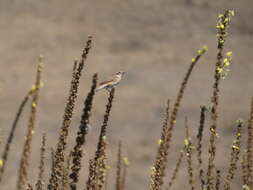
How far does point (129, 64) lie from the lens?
1156 inches

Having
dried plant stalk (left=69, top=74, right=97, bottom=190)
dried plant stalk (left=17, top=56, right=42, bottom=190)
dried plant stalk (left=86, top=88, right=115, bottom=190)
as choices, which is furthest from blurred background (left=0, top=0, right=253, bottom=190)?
dried plant stalk (left=17, top=56, right=42, bottom=190)

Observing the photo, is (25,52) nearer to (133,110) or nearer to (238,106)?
(133,110)

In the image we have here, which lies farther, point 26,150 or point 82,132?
point 82,132

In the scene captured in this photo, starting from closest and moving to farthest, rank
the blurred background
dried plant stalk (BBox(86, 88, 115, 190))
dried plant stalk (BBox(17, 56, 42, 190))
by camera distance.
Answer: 1. dried plant stalk (BBox(17, 56, 42, 190))
2. dried plant stalk (BBox(86, 88, 115, 190))
3. the blurred background

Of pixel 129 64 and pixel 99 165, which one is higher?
pixel 129 64

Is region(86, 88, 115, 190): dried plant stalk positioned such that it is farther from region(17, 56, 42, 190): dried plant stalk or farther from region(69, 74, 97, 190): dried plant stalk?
region(17, 56, 42, 190): dried plant stalk

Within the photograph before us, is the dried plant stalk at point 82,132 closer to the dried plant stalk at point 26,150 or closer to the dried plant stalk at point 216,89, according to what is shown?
the dried plant stalk at point 26,150

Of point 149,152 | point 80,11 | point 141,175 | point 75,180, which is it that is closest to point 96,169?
point 75,180

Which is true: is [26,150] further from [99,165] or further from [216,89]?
[216,89]

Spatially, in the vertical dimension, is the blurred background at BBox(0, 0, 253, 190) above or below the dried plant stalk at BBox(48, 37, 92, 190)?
above

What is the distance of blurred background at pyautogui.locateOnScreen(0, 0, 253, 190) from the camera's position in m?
23.5

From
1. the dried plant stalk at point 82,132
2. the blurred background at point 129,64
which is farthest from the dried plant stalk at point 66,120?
the blurred background at point 129,64

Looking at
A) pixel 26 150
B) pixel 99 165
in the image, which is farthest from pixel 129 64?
pixel 26 150

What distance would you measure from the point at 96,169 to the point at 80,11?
31120 millimetres
